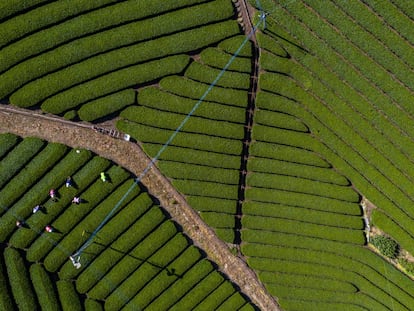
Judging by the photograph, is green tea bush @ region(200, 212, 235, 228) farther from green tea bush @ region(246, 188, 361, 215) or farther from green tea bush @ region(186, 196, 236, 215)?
green tea bush @ region(246, 188, 361, 215)

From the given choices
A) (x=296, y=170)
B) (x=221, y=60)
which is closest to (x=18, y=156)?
(x=221, y=60)

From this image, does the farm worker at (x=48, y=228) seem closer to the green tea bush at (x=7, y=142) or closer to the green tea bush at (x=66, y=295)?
the green tea bush at (x=66, y=295)

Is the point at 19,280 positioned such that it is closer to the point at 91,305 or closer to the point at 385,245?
the point at 91,305

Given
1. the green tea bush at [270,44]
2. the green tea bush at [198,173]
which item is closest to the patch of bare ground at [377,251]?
the green tea bush at [198,173]

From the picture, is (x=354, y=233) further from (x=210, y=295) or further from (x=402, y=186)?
(x=210, y=295)

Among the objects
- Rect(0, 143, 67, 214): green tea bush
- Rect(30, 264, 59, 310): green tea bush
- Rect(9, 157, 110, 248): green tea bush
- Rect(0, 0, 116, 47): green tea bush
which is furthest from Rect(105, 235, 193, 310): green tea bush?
Rect(0, 0, 116, 47): green tea bush
